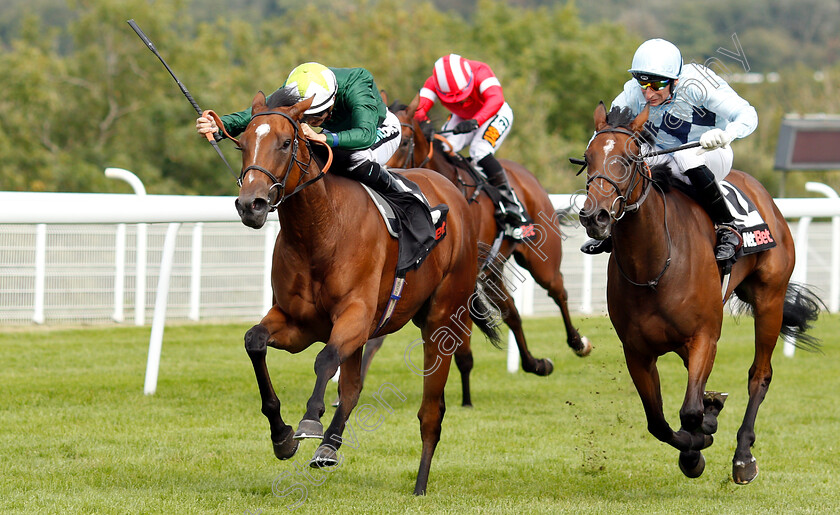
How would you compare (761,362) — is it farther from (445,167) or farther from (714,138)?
(445,167)

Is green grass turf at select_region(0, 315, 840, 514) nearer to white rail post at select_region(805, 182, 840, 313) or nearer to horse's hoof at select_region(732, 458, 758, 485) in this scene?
horse's hoof at select_region(732, 458, 758, 485)

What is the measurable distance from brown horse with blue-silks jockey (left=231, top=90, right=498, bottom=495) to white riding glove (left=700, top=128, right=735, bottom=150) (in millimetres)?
1411

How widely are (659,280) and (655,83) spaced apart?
3.07 feet

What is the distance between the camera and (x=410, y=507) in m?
4.39

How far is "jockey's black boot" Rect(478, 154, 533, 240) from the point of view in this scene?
7.37 meters

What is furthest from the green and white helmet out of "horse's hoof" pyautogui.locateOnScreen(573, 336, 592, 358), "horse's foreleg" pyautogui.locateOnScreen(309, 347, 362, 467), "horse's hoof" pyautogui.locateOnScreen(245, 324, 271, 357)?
"horse's hoof" pyautogui.locateOnScreen(573, 336, 592, 358)

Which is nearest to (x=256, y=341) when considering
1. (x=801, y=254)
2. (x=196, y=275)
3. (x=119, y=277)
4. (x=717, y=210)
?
(x=717, y=210)

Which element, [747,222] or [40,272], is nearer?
[747,222]

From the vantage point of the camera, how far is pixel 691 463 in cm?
470

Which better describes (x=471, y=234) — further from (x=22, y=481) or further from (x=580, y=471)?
(x=22, y=481)

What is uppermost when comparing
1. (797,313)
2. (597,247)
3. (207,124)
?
(207,124)

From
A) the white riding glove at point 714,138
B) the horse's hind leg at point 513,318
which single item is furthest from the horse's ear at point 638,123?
the horse's hind leg at point 513,318

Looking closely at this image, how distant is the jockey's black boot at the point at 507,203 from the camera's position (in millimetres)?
7367

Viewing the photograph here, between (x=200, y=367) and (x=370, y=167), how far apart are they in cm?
378
